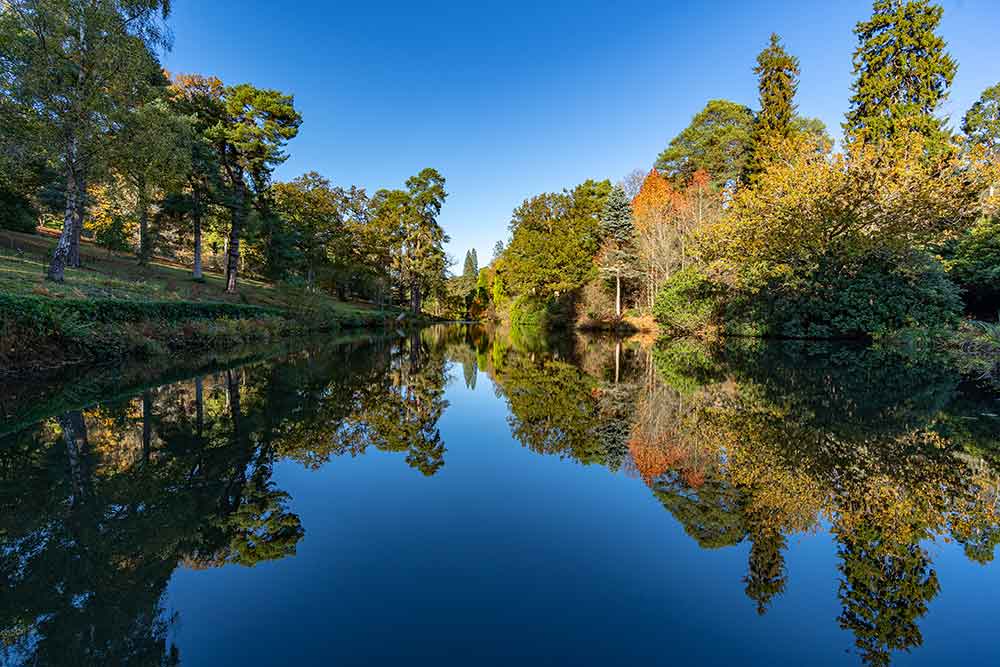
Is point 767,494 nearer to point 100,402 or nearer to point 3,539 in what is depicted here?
point 3,539

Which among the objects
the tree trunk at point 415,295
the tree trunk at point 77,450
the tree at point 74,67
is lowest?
the tree trunk at point 77,450

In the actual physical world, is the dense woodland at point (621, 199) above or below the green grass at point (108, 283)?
above

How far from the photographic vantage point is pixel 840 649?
2.13 metres

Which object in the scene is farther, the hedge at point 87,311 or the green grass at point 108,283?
the green grass at point 108,283

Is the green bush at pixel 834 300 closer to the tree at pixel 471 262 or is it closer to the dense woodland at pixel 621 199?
the dense woodland at pixel 621 199

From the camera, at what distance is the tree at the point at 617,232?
32.0 meters

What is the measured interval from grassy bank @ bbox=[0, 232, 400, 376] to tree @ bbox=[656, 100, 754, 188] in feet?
113

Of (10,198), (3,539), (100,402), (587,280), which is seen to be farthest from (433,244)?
(3,539)

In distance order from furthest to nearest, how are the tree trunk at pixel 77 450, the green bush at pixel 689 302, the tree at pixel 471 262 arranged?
the tree at pixel 471 262, the green bush at pixel 689 302, the tree trunk at pixel 77 450

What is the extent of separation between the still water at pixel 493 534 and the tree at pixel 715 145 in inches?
1358

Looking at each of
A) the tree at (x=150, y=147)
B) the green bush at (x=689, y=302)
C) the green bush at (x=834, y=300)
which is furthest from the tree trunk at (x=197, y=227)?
the green bush at (x=834, y=300)

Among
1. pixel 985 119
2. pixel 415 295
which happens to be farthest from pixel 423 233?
pixel 985 119

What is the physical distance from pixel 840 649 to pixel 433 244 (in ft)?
130

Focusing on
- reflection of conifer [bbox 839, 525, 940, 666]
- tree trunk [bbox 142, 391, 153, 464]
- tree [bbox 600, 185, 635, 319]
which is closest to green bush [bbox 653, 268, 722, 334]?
tree [bbox 600, 185, 635, 319]
